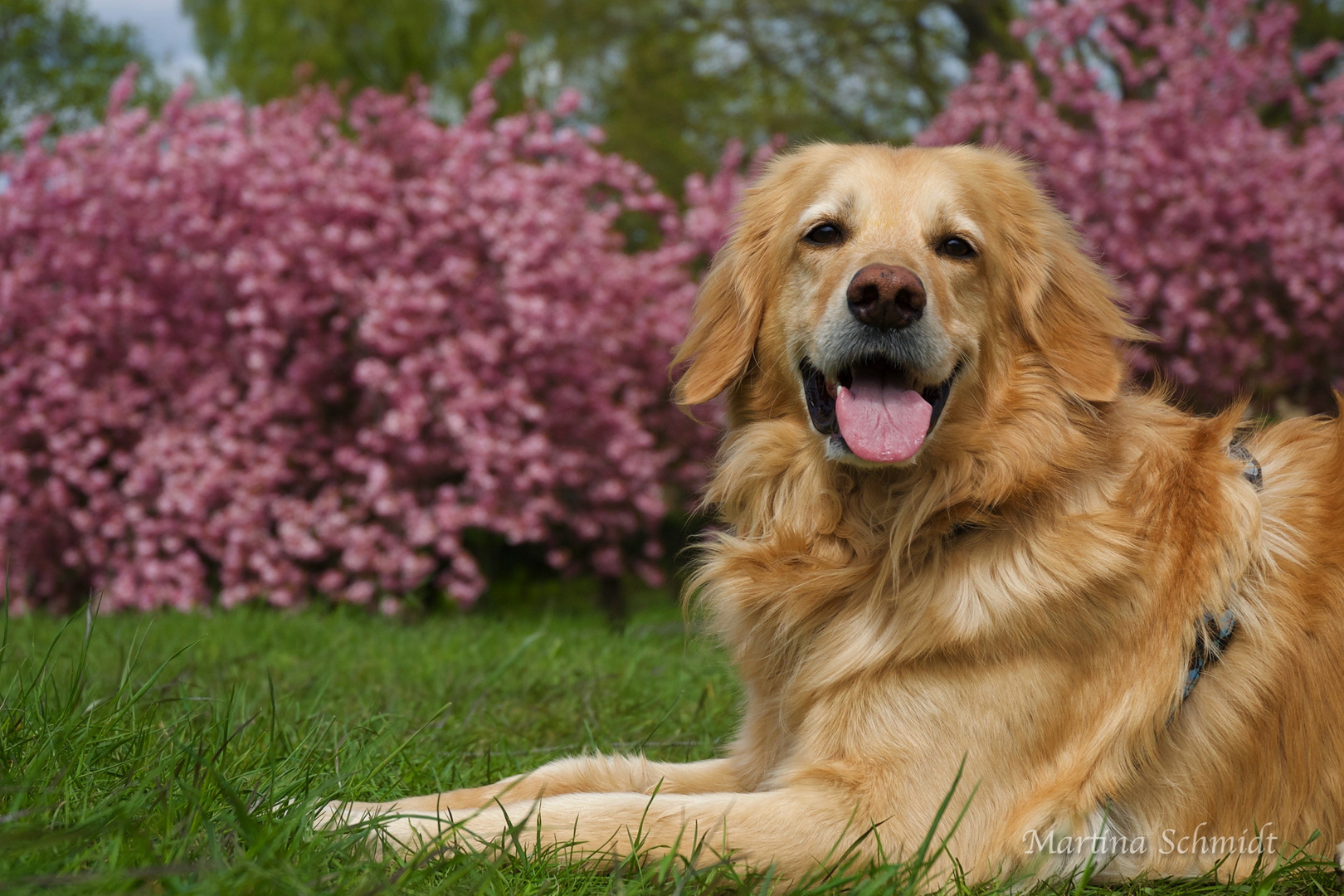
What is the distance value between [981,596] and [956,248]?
2.88 feet

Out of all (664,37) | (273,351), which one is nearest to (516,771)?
(273,351)

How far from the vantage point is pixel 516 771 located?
2.79 metres

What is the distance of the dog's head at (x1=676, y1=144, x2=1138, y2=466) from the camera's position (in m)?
2.41

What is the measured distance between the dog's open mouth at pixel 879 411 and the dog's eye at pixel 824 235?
342 millimetres

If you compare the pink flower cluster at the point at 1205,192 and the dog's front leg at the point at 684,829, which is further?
the pink flower cluster at the point at 1205,192

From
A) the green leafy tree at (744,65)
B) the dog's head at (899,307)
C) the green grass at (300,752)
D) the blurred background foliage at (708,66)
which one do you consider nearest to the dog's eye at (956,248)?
the dog's head at (899,307)

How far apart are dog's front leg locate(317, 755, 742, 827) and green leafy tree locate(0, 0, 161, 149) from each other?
20.0m

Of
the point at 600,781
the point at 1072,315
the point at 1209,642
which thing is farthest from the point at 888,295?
the point at 600,781

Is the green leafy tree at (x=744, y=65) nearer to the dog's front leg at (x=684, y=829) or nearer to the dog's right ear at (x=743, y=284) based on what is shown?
the dog's right ear at (x=743, y=284)

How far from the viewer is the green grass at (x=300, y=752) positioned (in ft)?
5.27

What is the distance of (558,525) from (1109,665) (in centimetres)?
833

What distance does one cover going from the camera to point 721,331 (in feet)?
9.45

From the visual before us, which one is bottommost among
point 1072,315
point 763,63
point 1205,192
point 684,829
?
point 684,829

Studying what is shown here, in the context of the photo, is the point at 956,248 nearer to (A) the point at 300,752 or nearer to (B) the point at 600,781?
(B) the point at 600,781
